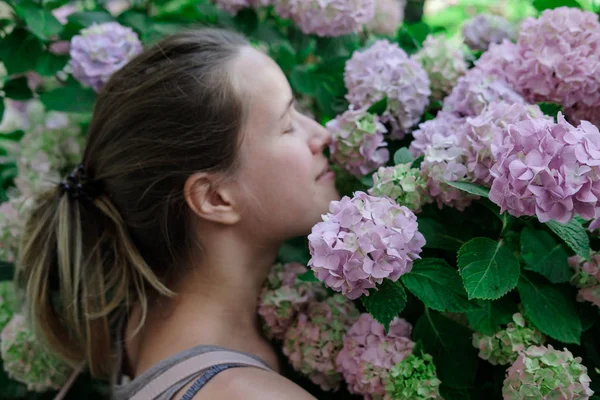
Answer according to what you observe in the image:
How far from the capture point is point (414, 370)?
1.07 m

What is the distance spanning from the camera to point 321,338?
127 cm

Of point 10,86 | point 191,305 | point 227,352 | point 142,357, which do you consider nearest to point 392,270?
point 227,352

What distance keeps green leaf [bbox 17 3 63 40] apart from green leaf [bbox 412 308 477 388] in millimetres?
1112

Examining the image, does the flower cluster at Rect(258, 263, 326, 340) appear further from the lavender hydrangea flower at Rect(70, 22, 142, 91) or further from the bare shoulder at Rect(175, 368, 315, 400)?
the lavender hydrangea flower at Rect(70, 22, 142, 91)

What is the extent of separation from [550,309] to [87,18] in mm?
1315

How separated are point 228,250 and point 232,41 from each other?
468mm

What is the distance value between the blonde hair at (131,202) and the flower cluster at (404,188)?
0.38 metres

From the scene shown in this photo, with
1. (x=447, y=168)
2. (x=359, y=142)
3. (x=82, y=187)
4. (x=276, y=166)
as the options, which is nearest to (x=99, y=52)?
(x=82, y=187)

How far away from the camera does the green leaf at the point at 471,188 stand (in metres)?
0.94

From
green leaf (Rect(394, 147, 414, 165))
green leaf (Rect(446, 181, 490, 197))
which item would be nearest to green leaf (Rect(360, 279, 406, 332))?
green leaf (Rect(446, 181, 490, 197))

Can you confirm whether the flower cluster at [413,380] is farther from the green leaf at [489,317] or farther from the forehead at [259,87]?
the forehead at [259,87]

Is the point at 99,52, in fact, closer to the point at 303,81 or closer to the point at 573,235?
the point at 303,81

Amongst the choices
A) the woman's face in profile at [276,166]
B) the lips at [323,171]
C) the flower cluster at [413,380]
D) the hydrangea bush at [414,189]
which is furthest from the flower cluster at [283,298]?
the flower cluster at [413,380]

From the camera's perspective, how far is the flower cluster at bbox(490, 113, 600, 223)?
0.82 meters
